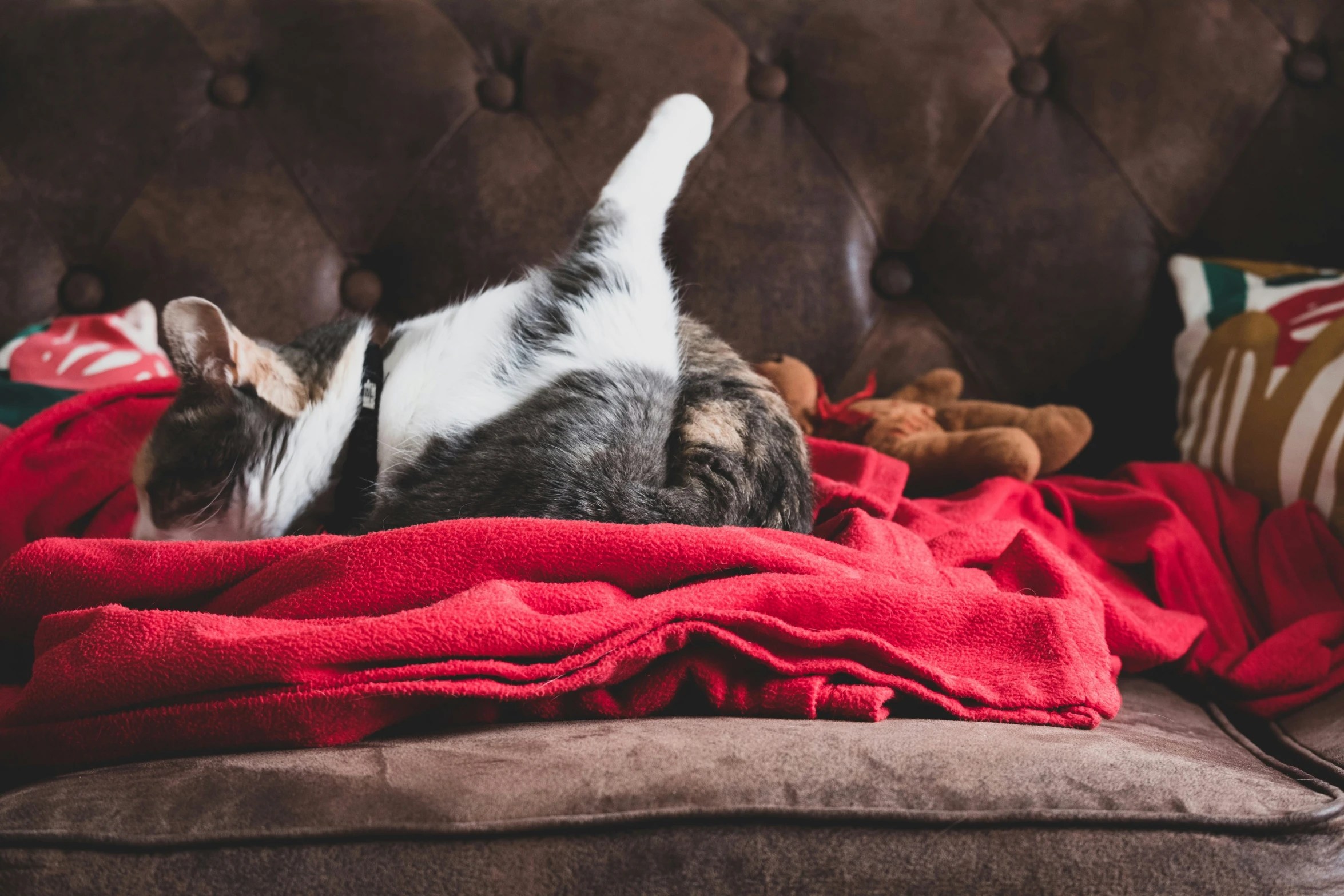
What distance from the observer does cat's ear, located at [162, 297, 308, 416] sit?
754 mm

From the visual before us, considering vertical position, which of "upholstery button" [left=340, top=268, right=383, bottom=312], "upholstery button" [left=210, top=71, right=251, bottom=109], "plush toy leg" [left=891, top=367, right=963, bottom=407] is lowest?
"plush toy leg" [left=891, top=367, right=963, bottom=407]

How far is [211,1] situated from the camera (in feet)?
4.14

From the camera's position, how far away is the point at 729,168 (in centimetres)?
124

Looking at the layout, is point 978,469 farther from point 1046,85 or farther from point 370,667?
point 370,667

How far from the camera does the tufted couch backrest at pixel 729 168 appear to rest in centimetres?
121

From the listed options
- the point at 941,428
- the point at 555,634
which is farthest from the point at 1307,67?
the point at 555,634

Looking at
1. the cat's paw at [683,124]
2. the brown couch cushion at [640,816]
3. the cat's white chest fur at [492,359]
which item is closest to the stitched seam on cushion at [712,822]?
the brown couch cushion at [640,816]

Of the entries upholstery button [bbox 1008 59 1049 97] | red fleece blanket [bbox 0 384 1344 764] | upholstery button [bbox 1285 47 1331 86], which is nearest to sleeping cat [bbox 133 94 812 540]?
red fleece blanket [bbox 0 384 1344 764]

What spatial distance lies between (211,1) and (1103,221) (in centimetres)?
134

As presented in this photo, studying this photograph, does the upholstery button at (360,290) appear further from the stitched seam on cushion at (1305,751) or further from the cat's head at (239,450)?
the stitched seam on cushion at (1305,751)

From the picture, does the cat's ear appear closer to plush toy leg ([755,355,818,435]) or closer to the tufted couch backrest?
the tufted couch backrest

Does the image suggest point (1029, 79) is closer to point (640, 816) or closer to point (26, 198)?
point (640, 816)

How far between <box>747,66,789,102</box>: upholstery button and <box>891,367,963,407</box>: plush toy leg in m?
0.48

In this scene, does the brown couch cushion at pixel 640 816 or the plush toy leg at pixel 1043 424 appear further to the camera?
the plush toy leg at pixel 1043 424
